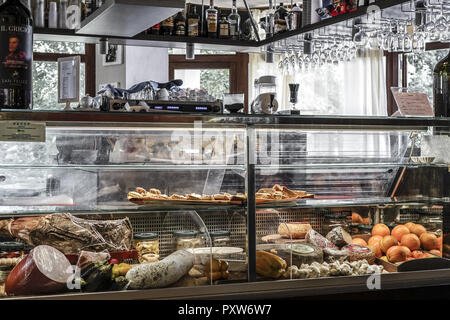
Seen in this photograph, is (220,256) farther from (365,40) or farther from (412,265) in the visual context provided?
(365,40)

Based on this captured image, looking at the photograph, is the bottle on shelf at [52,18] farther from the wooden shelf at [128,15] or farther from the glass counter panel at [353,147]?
the glass counter panel at [353,147]

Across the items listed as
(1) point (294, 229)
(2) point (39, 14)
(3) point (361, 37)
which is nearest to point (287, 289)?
(1) point (294, 229)

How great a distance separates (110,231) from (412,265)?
46.0 inches

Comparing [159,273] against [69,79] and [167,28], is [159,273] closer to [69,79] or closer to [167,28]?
[69,79]

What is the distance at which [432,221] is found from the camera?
236 centimetres

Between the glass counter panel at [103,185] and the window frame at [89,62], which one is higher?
the window frame at [89,62]

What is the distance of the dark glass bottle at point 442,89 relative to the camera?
2.29 meters

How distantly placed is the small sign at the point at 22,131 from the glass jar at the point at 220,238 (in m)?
0.72

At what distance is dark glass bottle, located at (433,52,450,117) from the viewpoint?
2291 millimetres

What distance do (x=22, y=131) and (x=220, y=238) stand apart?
2.66ft

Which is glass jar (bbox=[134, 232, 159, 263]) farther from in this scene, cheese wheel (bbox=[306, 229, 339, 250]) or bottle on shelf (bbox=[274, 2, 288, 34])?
bottle on shelf (bbox=[274, 2, 288, 34])

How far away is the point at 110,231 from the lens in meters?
2.03

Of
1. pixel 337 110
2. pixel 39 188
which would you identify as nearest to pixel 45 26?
pixel 39 188

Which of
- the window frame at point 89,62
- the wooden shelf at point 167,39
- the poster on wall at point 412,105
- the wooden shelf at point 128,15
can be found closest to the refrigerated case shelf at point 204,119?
the poster on wall at point 412,105
